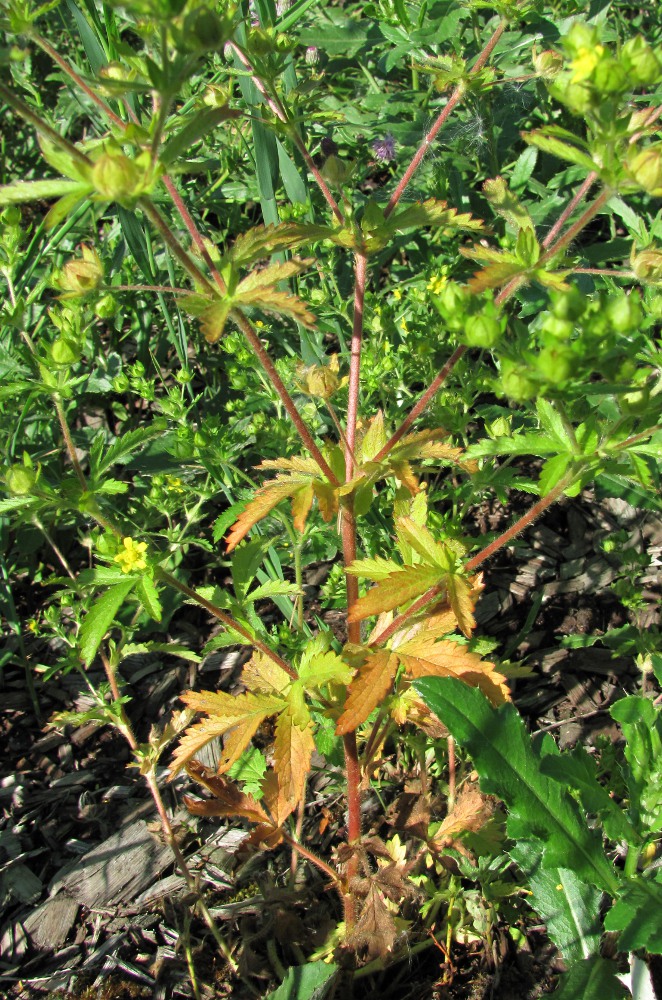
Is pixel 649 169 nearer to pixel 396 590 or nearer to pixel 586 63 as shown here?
pixel 586 63

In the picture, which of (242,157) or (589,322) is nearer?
(589,322)

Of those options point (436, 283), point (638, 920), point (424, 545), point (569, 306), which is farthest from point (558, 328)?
point (436, 283)

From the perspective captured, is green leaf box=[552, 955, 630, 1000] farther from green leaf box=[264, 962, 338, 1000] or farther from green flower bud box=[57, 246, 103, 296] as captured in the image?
green flower bud box=[57, 246, 103, 296]

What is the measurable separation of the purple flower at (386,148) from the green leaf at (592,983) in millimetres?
2868

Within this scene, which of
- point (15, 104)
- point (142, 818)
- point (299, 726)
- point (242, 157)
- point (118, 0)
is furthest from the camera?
point (242, 157)

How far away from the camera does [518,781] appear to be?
5.89 ft

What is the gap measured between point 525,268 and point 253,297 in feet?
1.76

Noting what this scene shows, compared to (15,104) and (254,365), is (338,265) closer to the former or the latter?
(254,365)

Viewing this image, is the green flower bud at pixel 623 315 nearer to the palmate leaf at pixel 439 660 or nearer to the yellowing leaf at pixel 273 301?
the yellowing leaf at pixel 273 301

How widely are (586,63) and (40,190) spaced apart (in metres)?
0.94

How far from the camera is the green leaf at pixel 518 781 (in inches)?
66.8

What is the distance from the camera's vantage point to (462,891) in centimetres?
215

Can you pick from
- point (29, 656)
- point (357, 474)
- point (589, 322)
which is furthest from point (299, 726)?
point (29, 656)

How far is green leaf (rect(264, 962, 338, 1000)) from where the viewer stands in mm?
1819
